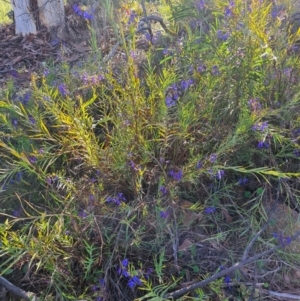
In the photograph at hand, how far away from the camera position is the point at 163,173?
218cm

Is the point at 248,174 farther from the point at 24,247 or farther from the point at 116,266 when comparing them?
the point at 24,247

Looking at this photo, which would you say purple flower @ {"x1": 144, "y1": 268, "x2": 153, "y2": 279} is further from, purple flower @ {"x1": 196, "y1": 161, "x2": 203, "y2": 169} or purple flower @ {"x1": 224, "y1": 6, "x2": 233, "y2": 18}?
purple flower @ {"x1": 224, "y1": 6, "x2": 233, "y2": 18}

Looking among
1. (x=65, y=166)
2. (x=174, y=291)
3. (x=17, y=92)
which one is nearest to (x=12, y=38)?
(x=17, y=92)

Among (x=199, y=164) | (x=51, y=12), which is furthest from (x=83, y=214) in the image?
(x=51, y=12)

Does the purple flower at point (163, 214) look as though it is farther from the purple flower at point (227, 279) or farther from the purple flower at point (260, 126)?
the purple flower at point (260, 126)

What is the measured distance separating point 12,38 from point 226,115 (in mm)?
3039

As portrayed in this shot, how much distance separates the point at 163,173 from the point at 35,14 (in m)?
3.10

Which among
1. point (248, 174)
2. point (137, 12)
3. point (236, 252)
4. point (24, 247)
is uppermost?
point (137, 12)

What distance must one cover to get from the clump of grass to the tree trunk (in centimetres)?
250

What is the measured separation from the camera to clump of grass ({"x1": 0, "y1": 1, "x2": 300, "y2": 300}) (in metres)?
2.07

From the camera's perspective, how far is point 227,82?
93.6 inches

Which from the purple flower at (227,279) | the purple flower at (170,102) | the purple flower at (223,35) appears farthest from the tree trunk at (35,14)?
the purple flower at (227,279)

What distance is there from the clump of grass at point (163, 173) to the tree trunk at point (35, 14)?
2495 millimetres

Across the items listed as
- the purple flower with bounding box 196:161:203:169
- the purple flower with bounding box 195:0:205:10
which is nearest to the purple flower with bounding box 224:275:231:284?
the purple flower with bounding box 196:161:203:169
